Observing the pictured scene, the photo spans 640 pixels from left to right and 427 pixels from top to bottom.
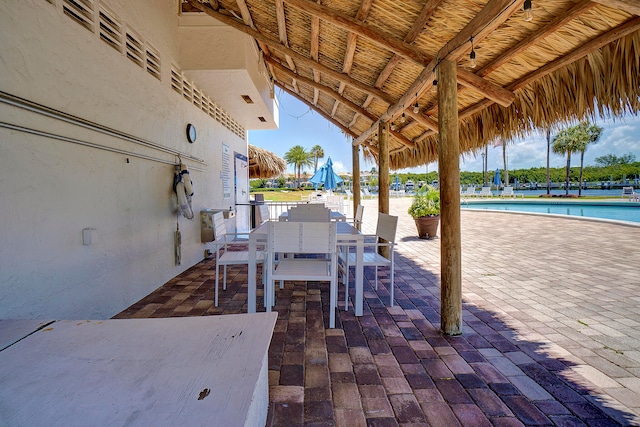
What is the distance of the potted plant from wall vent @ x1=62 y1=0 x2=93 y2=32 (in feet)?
21.3

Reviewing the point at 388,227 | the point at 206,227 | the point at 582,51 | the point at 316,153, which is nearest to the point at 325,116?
the point at 206,227

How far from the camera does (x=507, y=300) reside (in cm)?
340

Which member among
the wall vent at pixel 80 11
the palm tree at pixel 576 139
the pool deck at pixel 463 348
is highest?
the palm tree at pixel 576 139

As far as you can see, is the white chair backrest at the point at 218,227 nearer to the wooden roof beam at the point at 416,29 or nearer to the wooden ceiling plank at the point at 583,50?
the wooden roof beam at the point at 416,29

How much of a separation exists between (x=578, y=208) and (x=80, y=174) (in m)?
20.4

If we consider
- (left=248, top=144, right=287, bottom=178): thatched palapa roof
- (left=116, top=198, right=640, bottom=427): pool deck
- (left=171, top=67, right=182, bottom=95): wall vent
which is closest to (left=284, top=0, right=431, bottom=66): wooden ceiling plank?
(left=171, top=67, right=182, bottom=95): wall vent

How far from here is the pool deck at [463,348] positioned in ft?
5.71

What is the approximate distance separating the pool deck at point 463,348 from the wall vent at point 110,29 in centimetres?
257

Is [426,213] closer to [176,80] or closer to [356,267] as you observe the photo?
[356,267]

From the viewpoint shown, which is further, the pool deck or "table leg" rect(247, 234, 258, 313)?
"table leg" rect(247, 234, 258, 313)

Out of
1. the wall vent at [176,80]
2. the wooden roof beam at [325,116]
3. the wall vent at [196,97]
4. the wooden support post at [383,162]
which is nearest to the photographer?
the wall vent at [176,80]

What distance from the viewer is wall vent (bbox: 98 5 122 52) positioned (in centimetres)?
296

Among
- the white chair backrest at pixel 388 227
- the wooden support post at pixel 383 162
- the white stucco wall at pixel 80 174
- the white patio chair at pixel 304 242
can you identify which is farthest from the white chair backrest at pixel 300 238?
the wooden support post at pixel 383 162

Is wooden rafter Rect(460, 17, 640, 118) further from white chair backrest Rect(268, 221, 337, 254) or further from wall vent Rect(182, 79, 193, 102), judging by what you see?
wall vent Rect(182, 79, 193, 102)
